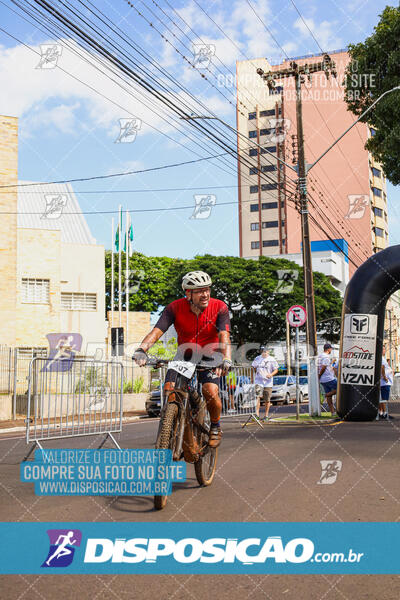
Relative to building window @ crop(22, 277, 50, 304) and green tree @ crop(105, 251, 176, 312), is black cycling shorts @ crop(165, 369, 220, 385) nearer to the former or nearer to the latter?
building window @ crop(22, 277, 50, 304)

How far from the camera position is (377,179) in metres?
81.6

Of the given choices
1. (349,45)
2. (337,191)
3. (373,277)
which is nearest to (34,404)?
(373,277)

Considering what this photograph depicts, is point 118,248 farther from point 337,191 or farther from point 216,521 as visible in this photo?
point 337,191

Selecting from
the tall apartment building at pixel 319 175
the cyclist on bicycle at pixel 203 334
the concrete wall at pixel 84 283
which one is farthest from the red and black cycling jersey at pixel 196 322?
the tall apartment building at pixel 319 175

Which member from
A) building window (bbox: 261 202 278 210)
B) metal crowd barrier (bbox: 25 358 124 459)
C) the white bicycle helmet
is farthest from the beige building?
building window (bbox: 261 202 278 210)

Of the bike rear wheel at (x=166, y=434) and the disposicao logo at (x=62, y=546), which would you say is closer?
the disposicao logo at (x=62, y=546)

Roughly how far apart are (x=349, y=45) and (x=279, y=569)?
71.5 ft

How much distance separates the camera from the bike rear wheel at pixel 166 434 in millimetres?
5227

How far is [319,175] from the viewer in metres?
74.9

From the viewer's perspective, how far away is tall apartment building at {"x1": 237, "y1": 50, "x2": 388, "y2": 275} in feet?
243

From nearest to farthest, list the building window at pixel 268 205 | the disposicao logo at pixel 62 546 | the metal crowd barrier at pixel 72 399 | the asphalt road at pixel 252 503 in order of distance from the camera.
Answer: the asphalt road at pixel 252 503 → the disposicao logo at pixel 62 546 → the metal crowd barrier at pixel 72 399 → the building window at pixel 268 205

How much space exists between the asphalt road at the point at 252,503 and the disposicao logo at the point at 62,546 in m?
0.23

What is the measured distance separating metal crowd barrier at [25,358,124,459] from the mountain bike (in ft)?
8.17

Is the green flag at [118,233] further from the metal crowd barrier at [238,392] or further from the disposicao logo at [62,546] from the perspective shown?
the disposicao logo at [62,546]
